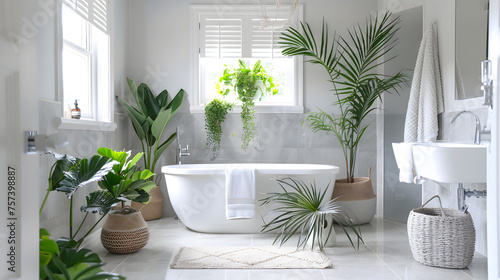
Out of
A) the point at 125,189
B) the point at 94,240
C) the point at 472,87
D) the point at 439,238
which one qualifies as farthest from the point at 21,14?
the point at 472,87

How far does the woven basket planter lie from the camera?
3.11m

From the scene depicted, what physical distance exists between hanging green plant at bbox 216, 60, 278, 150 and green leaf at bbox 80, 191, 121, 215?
2199mm

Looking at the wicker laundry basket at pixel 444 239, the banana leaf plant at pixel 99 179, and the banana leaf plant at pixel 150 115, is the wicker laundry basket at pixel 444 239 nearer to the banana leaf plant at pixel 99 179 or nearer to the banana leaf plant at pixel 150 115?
the banana leaf plant at pixel 99 179

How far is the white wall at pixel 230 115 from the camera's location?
4.68 metres

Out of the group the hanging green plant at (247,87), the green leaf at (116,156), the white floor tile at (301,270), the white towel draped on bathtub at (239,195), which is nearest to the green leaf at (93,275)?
the white floor tile at (301,270)

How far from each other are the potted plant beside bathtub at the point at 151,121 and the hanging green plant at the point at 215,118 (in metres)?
0.33

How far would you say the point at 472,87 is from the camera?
3.21 metres

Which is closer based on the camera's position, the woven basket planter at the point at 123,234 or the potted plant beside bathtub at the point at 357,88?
the woven basket planter at the point at 123,234

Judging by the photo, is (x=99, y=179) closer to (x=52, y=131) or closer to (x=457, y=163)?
(x=52, y=131)

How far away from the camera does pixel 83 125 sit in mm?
3262

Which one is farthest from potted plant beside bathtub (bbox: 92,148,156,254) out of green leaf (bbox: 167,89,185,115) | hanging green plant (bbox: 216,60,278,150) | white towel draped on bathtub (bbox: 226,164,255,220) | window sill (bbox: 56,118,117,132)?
hanging green plant (bbox: 216,60,278,150)

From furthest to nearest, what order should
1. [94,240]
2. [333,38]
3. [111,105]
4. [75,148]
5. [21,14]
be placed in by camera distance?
[333,38] < [111,105] < [94,240] < [75,148] < [21,14]

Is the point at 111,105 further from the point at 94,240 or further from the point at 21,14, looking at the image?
the point at 21,14

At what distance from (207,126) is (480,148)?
272 cm
